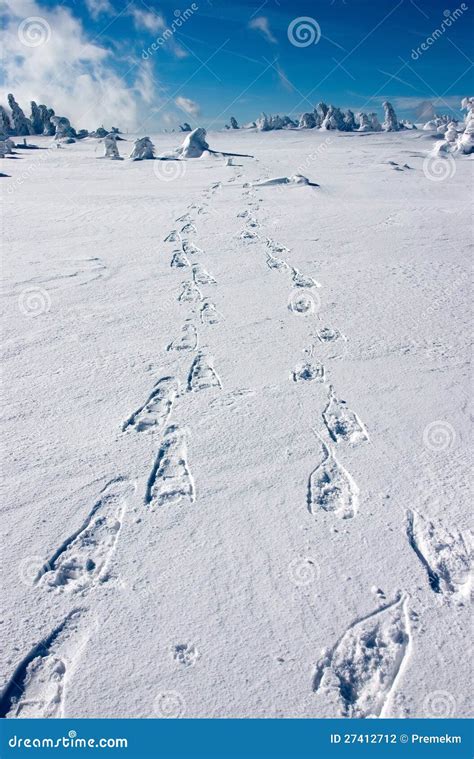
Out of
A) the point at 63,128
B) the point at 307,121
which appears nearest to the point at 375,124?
the point at 307,121

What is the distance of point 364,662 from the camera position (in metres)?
1.89

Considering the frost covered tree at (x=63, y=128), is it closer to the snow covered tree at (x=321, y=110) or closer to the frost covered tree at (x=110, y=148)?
the frost covered tree at (x=110, y=148)

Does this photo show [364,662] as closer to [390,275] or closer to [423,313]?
[423,313]

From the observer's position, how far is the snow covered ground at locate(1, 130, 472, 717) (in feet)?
6.15

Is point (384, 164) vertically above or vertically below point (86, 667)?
above

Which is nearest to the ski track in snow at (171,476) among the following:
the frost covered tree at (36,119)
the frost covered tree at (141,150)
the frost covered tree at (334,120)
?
the frost covered tree at (141,150)

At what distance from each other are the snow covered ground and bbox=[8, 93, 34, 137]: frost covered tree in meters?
39.9

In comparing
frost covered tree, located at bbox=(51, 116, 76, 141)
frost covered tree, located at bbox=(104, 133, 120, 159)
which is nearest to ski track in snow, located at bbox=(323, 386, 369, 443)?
frost covered tree, located at bbox=(104, 133, 120, 159)

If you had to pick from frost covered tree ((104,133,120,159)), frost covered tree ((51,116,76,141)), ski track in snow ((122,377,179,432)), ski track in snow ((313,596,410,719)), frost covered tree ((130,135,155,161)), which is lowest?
ski track in snow ((313,596,410,719))

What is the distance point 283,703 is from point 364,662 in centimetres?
35

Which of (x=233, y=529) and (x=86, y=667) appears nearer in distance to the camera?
(x=86, y=667)

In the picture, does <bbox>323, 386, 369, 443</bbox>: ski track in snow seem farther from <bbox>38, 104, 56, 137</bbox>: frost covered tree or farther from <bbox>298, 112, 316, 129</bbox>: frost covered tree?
<bbox>298, 112, 316, 129</bbox>: frost covered tree

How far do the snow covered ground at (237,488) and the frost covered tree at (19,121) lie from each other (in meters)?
39.9

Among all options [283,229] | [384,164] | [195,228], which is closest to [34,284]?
[195,228]
